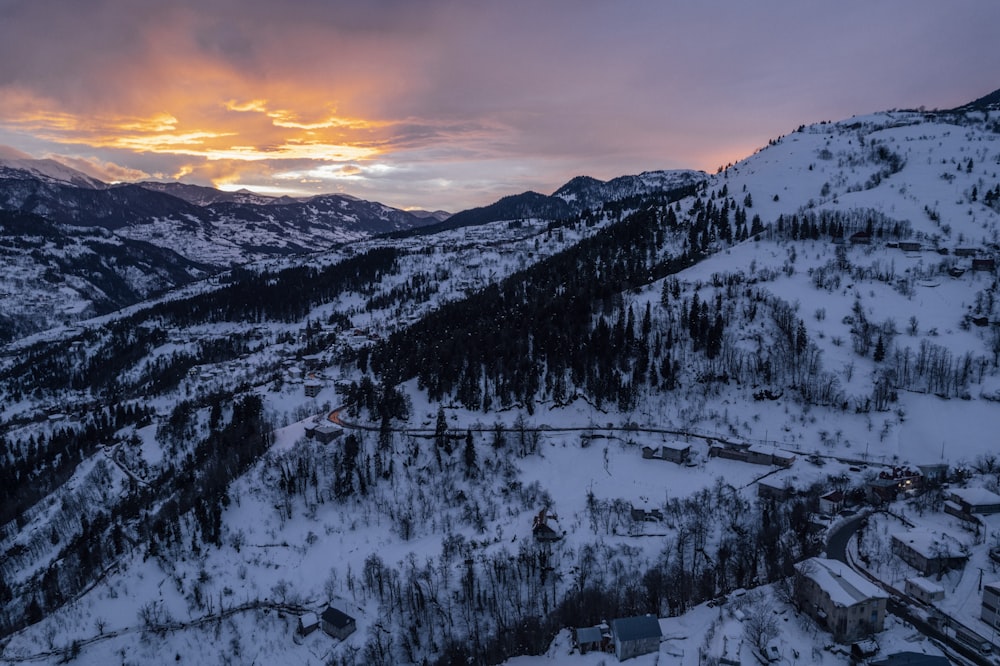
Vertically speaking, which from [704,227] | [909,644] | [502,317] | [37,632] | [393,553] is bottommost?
[37,632]

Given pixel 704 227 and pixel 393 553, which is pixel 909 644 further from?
pixel 704 227

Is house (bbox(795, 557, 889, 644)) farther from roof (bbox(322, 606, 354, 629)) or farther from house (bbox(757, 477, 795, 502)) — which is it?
roof (bbox(322, 606, 354, 629))

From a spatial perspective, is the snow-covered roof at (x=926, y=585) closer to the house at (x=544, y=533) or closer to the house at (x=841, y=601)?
the house at (x=841, y=601)

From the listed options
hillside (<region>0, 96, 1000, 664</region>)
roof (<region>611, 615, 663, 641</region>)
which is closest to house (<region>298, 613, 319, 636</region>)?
hillside (<region>0, 96, 1000, 664</region>)

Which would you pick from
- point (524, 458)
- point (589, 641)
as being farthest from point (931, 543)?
point (524, 458)

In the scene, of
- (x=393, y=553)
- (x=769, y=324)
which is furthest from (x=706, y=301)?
(x=393, y=553)

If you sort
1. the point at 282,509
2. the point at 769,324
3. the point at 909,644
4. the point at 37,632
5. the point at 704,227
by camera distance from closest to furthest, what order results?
1. the point at 909,644
2. the point at 37,632
3. the point at 282,509
4. the point at 769,324
5. the point at 704,227

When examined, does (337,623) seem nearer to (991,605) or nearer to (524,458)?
(524,458)
